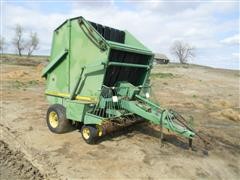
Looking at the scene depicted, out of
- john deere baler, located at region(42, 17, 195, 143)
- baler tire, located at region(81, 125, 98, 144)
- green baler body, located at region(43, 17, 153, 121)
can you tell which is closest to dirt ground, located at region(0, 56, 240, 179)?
baler tire, located at region(81, 125, 98, 144)

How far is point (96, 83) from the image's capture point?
21.4 ft

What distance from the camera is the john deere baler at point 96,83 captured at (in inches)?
248

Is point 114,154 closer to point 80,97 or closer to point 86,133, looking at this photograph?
point 86,133

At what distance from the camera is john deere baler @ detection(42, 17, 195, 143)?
6.31 m

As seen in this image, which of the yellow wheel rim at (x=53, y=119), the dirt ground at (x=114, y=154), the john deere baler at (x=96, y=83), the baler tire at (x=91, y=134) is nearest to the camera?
the dirt ground at (x=114, y=154)

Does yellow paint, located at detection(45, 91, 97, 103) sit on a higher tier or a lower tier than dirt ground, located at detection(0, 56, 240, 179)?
higher

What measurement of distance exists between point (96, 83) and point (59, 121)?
1.33 m

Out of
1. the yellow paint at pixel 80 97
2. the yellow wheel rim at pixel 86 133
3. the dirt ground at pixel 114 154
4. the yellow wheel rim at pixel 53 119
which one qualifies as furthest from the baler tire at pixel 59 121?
the yellow wheel rim at pixel 86 133

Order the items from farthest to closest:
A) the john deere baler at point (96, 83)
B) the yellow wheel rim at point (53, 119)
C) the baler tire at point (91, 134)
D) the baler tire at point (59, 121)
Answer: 1. the yellow wheel rim at point (53, 119)
2. the baler tire at point (59, 121)
3. the john deere baler at point (96, 83)
4. the baler tire at point (91, 134)

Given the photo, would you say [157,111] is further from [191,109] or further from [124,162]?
[191,109]

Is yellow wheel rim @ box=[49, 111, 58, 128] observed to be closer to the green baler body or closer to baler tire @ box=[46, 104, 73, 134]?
baler tire @ box=[46, 104, 73, 134]

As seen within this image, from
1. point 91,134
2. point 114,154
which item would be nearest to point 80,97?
point 91,134

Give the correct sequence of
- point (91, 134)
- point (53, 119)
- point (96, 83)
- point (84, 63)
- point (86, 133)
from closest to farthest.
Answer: point (91, 134) → point (86, 133) → point (96, 83) → point (84, 63) → point (53, 119)

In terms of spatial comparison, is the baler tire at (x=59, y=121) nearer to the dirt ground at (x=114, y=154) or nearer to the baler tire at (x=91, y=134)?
the dirt ground at (x=114, y=154)
